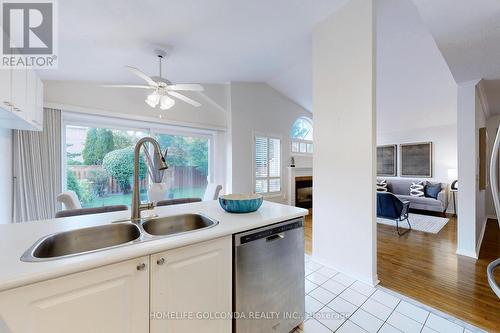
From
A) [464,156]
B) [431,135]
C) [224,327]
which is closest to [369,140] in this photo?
[464,156]

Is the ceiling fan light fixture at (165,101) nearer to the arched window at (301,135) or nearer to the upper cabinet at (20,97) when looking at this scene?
the upper cabinet at (20,97)

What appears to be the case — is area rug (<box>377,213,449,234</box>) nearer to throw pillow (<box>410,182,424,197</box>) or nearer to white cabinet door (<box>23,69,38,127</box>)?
throw pillow (<box>410,182,424,197</box>)

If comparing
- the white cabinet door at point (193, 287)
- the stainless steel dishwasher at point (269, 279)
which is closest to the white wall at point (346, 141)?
the stainless steel dishwasher at point (269, 279)

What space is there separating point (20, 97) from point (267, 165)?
4180 millimetres

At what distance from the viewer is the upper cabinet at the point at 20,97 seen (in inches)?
61.6

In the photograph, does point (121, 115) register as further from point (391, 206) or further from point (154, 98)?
point (391, 206)

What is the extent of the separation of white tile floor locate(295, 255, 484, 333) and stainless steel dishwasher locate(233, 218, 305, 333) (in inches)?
11.5

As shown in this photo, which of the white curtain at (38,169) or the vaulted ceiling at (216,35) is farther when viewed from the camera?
the white curtain at (38,169)

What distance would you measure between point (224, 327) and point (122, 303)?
24.1 inches

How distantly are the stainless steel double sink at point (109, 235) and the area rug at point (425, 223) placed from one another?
14.1ft

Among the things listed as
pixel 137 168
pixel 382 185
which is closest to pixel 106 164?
pixel 137 168

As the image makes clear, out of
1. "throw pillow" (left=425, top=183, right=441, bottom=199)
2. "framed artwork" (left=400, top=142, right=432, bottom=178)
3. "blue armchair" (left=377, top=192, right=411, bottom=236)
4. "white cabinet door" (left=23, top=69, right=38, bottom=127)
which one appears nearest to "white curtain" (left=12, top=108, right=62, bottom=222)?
"white cabinet door" (left=23, top=69, right=38, bottom=127)

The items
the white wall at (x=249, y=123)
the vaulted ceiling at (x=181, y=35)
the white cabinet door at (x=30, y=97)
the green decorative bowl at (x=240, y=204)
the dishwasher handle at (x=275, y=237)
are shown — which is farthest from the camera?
the white wall at (x=249, y=123)

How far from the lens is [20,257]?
831 mm
